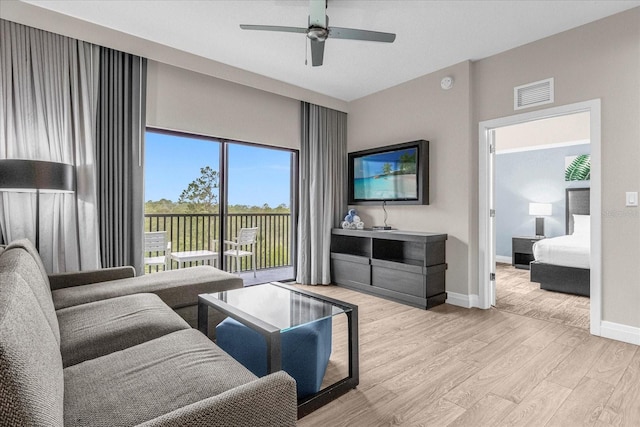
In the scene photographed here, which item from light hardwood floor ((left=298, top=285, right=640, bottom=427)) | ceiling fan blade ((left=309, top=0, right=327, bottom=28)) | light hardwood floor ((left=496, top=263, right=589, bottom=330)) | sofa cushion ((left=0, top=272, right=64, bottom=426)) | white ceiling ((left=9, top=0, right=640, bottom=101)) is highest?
white ceiling ((left=9, top=0, right=640, bottom=101))

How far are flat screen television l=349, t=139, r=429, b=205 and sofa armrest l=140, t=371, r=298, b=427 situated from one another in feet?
11.0

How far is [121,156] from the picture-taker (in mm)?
3193

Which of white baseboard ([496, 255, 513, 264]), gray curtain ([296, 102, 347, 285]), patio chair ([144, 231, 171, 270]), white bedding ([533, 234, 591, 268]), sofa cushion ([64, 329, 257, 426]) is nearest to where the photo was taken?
sofa cushion ([64, 329, 257, 426])

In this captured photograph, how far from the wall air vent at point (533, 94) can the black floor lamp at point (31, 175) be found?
401cm

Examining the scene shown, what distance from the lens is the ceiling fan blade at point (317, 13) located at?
240 cm

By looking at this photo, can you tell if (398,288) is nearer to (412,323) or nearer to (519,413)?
(412,323)

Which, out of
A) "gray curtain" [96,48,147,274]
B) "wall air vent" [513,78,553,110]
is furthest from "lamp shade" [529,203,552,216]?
"gray curtain" [96,48,147,274]

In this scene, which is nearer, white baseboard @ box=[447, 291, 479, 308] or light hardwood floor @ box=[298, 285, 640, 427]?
light hardwood floor @ box=[298, 285, 640, 427]

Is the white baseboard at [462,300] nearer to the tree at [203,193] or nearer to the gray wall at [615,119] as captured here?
the gray wall at [615,119]

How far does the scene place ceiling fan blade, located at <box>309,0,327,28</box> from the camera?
240cm

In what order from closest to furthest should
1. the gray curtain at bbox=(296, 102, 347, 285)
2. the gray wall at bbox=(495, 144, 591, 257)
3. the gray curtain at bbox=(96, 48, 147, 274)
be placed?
the gray curtain at bbox=(96, 48, 147, 274) → the gray curtain at bbox=(296, 102, 347, 285) → the gray wall at bbox=(495, 144, 591, 257)

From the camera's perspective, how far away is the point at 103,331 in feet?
5.24

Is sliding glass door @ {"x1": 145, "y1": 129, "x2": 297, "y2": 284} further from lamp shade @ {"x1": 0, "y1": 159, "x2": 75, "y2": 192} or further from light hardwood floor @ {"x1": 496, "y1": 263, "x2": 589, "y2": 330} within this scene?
light hardwood floor @ {"x1": 496, "y1": 263, "x2": 589, "y2": 330}

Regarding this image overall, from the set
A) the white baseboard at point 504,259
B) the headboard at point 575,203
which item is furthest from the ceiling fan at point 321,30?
the white baseboard at point 504,259
